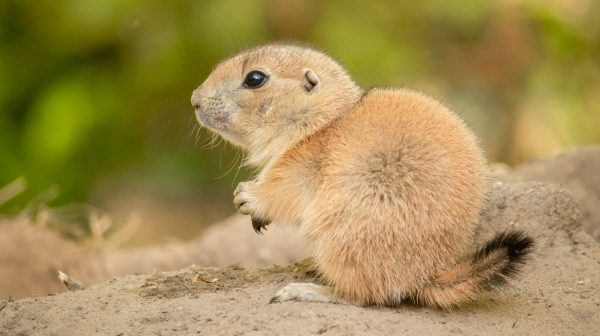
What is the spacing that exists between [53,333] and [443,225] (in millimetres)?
1659

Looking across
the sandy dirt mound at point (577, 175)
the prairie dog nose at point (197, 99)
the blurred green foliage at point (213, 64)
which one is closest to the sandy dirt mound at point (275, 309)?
the prairie dog nose at point (197, 99)

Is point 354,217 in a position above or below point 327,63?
below

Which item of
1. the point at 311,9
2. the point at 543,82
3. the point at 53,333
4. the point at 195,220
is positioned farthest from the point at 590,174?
the point at 195,220

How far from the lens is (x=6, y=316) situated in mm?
3520

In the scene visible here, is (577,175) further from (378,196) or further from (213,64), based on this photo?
(213,64)

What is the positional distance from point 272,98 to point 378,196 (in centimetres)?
81

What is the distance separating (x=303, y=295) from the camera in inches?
140

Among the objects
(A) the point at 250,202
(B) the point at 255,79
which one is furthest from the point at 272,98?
(A) the point at 250,202

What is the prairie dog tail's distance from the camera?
136 inches

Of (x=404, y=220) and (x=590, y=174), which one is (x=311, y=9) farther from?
(x=404, y=220)

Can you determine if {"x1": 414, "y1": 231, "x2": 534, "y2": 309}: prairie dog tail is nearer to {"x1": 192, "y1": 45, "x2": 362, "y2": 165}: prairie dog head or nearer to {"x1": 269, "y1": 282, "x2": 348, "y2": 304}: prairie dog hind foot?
{"x1": 269, "y1": 282, "x2": 348, "y2": 304}: prairie dog hind foot

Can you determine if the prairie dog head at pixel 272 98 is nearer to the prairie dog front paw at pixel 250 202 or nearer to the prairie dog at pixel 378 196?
the prairie dog at pixel 378 196

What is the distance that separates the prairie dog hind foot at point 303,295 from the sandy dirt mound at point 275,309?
1.8 inches

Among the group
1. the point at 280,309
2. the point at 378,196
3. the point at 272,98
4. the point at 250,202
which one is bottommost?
the point at 280,309
